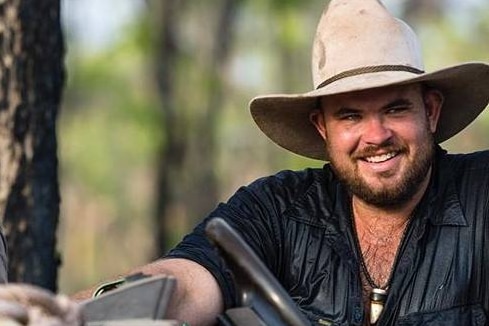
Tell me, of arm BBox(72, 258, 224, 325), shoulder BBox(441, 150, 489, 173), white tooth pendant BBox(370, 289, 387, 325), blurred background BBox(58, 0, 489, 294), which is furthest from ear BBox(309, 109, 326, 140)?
blurred background BBox(58, 0, 489, 294)

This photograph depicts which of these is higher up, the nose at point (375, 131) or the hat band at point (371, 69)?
the hat band at point (371, 69)

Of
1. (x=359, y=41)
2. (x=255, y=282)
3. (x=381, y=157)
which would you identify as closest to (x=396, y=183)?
(x=381, y=157)

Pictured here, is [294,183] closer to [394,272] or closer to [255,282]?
[394,272]

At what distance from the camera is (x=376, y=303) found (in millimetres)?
4113

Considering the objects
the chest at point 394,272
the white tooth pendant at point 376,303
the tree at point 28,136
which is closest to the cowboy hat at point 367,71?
the chest at point 394,272

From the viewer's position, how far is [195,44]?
21.0 m

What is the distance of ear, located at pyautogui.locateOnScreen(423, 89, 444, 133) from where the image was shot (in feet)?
14.3

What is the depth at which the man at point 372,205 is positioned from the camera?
4.07m

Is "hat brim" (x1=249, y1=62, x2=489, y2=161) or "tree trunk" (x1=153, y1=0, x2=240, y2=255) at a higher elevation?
"hat brim" (x1=249, y1=62, x2=489, y2=161)

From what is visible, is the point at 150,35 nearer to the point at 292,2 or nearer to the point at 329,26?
the point at 292,2

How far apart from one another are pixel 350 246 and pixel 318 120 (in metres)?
0.52

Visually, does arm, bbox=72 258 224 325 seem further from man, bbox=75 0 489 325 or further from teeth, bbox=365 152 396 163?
teeth, bbox=365 152 396 163

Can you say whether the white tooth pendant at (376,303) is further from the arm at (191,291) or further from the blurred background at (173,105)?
the blurred background at (173,105)

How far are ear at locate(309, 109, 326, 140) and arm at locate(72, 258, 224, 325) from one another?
31.3 inches
